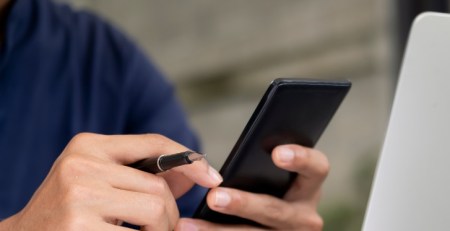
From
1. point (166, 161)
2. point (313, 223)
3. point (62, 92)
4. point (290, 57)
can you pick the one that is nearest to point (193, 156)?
point (166, 161)

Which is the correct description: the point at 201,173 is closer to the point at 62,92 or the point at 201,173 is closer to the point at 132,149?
the point at 132,149

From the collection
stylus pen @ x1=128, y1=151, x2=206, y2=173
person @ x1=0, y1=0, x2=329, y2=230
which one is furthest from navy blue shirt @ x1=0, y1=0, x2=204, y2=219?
stylus pen @ x1=128, y1=151, x2=206, y2=173

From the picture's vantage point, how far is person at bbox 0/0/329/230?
1.84ft

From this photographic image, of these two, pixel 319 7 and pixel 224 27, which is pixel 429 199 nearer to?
pixel 319 7

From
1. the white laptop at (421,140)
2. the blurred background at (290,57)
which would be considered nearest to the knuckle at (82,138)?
the white laptop at (421,140)

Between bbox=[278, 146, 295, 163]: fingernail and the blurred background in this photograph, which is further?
the blurred background

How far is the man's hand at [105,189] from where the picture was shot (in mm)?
542

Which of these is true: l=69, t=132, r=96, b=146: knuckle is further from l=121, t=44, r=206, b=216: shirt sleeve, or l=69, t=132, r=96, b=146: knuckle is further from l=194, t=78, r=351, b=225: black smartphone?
l=121, t=44, r=206, b=216: shirt sleeve

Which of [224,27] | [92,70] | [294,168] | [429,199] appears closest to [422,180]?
[429,199]

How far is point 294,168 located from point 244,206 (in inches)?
2.6

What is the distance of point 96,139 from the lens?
58cm

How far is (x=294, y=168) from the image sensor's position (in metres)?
0.69

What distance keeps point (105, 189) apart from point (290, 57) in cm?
240

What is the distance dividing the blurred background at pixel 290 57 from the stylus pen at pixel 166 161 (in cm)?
143
